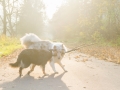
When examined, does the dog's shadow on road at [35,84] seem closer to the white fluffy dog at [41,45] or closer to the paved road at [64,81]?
the paved road at [64,81]

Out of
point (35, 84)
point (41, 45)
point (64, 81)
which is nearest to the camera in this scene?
point (35, 84)

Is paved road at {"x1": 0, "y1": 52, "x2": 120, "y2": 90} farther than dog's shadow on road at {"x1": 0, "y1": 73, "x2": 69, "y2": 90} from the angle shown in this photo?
Yes

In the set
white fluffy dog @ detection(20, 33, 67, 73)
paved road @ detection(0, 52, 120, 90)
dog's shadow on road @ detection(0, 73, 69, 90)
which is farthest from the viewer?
white fluffy dog @ detection(20, 33, 67, 73)

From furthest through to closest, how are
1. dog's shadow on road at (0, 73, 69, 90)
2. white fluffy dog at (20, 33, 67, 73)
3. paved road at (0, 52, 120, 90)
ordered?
white fluffy dog at (20, 33, 67, 73) → paved road at (0, 52, 120, 90) → dog's shadow on road at (0, 73, 69, 90)

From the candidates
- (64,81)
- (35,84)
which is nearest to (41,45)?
(64,81)

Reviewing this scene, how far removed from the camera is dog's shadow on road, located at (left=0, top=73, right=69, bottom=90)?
20.7 ft

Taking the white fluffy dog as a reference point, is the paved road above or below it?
below

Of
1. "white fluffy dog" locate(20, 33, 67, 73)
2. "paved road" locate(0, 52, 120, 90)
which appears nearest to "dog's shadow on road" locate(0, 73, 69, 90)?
"paved road" locate(0, 52, 120, 90)

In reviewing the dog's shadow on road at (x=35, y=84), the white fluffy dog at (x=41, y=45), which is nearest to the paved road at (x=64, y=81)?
the dog's shadow on road at (x=35, y=84)

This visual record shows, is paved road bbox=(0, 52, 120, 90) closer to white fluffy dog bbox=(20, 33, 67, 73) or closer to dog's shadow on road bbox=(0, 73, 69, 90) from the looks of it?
dog's shadow on road bbox=(0, 73, 69, 90)

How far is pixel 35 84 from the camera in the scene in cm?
683

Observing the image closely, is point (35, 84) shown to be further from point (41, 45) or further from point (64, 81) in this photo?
point (41, 45)

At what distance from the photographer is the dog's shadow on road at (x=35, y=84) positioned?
631cm

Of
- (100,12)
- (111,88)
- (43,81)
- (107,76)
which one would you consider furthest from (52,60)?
(100,12)
